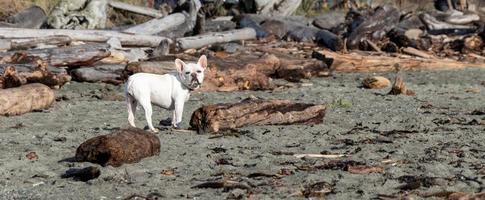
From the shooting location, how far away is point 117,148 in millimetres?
7980

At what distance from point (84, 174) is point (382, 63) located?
13.6m

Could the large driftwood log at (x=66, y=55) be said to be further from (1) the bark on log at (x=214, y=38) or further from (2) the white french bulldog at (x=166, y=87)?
(2) the white french bulldog at (x=166, y=87)

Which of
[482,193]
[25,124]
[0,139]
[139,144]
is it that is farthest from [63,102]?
[482,193]

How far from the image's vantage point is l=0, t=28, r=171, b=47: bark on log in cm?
1870

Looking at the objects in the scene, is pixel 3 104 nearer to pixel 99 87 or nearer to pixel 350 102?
pixel 99 87

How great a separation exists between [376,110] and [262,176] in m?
5.75

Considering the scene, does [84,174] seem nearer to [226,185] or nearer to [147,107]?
[226,185]

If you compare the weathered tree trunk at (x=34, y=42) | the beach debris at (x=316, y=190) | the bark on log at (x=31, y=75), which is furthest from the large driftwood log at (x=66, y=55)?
the beach debris at (x=316, y=190)

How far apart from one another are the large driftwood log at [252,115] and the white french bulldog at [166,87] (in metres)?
0.31

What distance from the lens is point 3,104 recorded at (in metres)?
12.2

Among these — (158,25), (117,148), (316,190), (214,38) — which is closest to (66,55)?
(158,25)

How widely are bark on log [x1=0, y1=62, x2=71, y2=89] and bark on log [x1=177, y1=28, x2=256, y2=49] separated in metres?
5.67

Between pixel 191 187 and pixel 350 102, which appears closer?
pixel 191 187

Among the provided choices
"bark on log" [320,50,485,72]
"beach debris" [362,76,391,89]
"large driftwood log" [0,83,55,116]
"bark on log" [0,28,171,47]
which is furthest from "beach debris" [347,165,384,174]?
"bark on log" [0,28,171,47]
